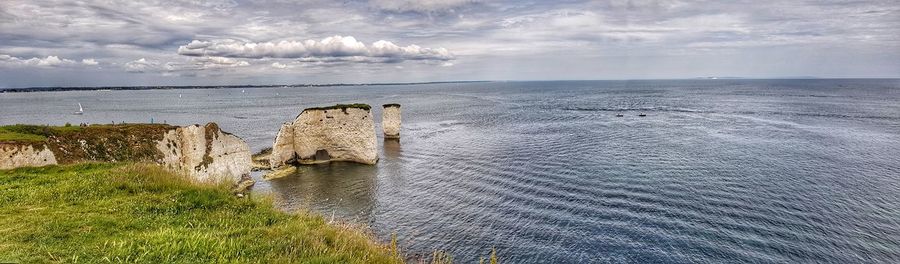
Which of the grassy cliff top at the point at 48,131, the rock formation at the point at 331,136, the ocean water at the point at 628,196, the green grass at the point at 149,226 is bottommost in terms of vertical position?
the ocean water at the point at 628,196

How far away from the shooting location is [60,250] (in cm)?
775

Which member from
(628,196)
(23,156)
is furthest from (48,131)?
(628,196)

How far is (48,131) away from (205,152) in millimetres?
9492

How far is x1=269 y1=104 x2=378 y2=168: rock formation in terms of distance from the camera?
42094 millimetres

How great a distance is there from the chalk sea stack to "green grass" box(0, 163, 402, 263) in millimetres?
3563

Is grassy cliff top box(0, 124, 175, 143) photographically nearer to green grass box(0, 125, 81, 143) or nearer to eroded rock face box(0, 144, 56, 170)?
green grass box(0, 125, 81, 143)

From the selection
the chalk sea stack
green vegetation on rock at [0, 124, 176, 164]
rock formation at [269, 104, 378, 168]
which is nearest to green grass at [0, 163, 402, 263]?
the chalk sea stack

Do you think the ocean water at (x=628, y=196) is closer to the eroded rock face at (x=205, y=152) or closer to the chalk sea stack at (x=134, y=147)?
the eroded rock face at (x=205, y=152)

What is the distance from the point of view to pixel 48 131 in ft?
65.5

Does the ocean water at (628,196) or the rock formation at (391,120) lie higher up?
the rock formation at (391,120)

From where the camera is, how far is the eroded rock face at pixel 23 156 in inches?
649

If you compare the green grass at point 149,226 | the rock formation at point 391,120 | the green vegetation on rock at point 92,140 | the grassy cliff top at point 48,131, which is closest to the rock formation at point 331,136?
the rock formation at point 391,120

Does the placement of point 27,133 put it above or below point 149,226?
above

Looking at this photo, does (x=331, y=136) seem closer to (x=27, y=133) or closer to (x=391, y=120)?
(x=391, y=120)
